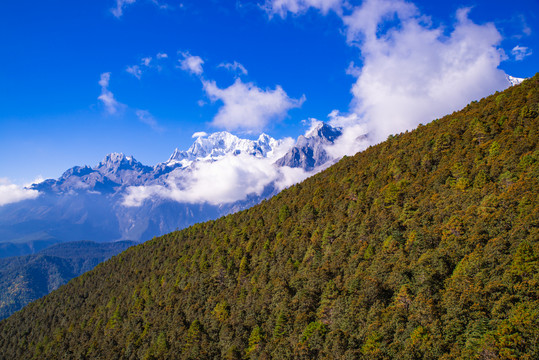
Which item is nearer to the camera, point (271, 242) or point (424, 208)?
point (424, 208)

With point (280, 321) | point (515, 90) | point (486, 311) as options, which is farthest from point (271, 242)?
point (515, 90)

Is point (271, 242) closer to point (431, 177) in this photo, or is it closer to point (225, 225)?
point (225, 225)

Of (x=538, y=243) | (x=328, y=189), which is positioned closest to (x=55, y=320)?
(x=328, y=189)

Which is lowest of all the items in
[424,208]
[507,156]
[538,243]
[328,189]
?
[538,243]

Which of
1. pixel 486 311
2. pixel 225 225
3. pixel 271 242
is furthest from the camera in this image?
pixel 225 225

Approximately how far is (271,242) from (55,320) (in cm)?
13217

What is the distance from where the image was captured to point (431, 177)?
Answer: 68250mm

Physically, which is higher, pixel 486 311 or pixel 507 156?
pixel 507 156

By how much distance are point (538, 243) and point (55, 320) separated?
193305 mm

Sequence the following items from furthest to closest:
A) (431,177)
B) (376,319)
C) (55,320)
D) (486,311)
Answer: (55,320)
(431,177)
(376,319)
(486,311)

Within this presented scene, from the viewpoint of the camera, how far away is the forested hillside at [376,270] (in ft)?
126

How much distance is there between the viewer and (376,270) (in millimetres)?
55844

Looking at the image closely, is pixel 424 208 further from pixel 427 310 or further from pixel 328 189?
pixel 328 189

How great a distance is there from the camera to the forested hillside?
1513 inches
